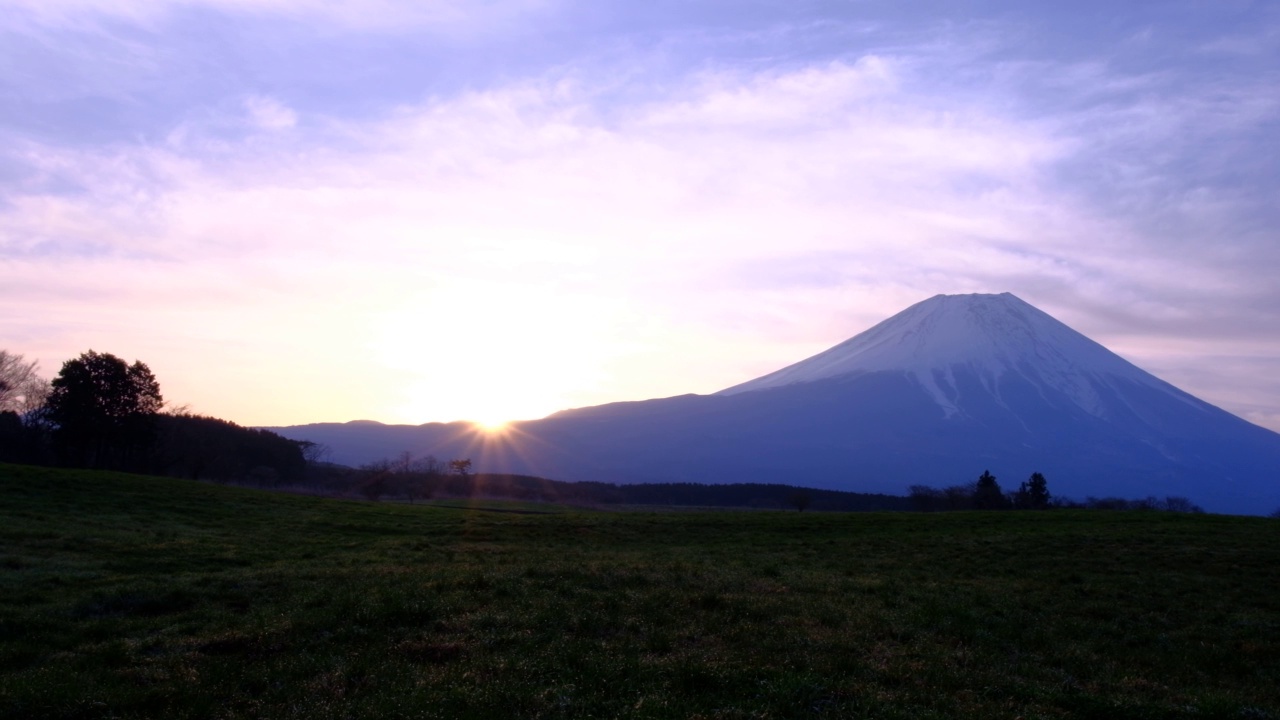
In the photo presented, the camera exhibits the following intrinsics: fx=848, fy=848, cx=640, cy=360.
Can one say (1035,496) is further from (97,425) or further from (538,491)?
(97,425)

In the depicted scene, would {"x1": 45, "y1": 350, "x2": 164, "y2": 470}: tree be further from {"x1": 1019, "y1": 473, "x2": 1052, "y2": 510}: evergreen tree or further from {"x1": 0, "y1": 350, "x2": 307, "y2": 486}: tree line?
{"x1": 1019, "y1": 473, "x2": 1052, "y2": 510}: evergreen tree

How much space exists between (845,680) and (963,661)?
287 cm

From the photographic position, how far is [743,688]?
9.83 metres

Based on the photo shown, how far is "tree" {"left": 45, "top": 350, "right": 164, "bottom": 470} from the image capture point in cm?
5769

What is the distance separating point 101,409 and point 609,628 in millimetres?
58358

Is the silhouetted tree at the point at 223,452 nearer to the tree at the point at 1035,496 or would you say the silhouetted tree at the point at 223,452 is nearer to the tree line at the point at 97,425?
the tree line at the point at 97,425

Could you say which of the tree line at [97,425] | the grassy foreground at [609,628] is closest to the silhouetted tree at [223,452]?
the tree line at [97,425]

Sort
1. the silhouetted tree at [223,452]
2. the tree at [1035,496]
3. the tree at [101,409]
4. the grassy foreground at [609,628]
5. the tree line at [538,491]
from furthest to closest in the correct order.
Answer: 1. the tree line at [538,491]
2. the silhouetted tree at [223,452]
3. the tree at [1035,496]
4. the tree at [101,409]
5. the grassy foreground at [609,628]

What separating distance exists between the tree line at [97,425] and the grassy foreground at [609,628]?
109ft

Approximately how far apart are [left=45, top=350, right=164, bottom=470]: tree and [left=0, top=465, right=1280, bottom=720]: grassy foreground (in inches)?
1300

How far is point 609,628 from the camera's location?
43.8 feet

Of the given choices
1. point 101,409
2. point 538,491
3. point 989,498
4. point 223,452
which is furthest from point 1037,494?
point 223,452

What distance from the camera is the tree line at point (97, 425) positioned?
57906mm

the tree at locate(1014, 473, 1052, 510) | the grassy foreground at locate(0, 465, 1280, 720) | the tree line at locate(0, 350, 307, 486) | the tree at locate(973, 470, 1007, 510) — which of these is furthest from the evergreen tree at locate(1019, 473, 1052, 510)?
the tree line at locate(0, 350, 307, 486)
